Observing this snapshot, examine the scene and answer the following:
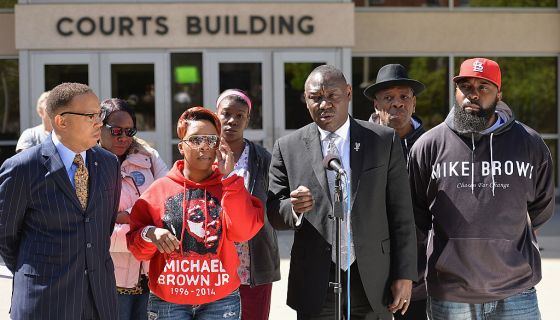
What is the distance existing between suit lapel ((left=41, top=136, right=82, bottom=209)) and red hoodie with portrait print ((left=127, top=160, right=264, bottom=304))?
454mm

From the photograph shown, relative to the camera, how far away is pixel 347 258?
4039 millimetres

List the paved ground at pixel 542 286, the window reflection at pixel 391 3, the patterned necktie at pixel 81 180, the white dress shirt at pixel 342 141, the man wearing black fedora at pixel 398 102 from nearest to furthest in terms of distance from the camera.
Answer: the patterned necktie at pixel 81 180 < the white dress shirt at pixel 342 141 < the man wearing black fedora at pixel 398 102 < the paved ground at pixel 542 286 < the window reflection at pixel 391 3

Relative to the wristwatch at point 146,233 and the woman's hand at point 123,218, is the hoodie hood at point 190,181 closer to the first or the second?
the wristwatch at point 146,233

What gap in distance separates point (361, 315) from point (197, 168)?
115 cm

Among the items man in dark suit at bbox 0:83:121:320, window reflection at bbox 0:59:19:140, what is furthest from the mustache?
window reflection at bbox 0:59:19:140

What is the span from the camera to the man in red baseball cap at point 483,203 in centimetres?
415

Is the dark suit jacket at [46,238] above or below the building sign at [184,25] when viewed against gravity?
below

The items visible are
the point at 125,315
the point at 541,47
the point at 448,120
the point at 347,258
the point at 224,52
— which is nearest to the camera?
the point at 347,258

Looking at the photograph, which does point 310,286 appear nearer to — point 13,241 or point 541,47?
point 13,241

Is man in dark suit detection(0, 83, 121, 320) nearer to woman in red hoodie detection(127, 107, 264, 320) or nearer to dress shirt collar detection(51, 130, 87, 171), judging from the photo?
dress shirt collar detection(51, 130, 87, 171)

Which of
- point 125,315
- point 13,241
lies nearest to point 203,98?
point 125,315

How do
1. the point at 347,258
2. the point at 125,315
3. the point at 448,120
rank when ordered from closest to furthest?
the point at 347,258
the point at 448,120
the point at 125,315

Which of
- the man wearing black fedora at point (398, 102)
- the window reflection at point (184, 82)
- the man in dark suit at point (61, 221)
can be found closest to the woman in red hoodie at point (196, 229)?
the man in dark suit at point (61, 221)

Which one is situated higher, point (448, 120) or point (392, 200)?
point (448, 120)
